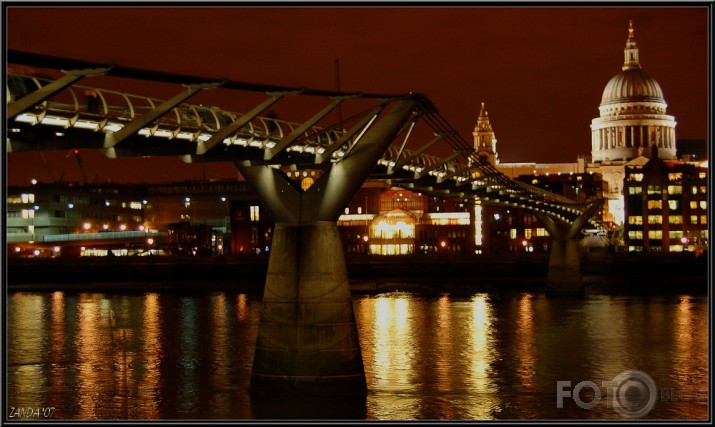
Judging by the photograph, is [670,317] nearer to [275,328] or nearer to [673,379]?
[673,379]

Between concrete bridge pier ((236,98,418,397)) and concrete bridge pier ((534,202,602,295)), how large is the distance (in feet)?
183

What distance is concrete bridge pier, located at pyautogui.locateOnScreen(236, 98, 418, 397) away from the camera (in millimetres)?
34344

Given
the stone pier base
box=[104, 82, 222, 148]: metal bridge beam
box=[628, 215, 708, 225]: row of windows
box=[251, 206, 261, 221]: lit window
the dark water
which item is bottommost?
the dark water

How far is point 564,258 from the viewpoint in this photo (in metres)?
92.9

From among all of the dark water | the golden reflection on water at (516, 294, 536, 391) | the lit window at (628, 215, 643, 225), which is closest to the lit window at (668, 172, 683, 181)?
the lit window at (628, 215, 643, 225)

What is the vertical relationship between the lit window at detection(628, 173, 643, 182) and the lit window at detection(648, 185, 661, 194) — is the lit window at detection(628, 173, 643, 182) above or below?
above

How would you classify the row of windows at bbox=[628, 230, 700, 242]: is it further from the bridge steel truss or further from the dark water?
the bridge steel truss

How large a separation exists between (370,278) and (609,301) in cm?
3622

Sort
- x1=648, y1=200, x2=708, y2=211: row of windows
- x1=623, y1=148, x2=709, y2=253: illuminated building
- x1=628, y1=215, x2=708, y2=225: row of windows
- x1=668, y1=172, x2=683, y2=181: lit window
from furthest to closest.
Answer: x1=668, y1=172, x2=683, y2=181: lit window → x1=648, y1=200, x2=708, y2=211: row of windows → x1=628, y1=215, x2=708, y2=225: row of windows → x1=623, y1=148, x2=709, y2=253: illuminated building

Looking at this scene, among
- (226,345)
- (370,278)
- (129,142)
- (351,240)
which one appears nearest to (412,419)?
(129,142)

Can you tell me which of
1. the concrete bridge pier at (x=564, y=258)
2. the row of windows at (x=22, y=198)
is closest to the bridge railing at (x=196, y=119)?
the concrete bridge pier at (x=564, y=258)

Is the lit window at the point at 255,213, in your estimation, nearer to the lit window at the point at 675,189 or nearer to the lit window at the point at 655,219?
the lit window at the point at 655,219

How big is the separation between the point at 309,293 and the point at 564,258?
61.1 m

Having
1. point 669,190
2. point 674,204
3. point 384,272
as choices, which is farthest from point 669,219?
point 384,272
